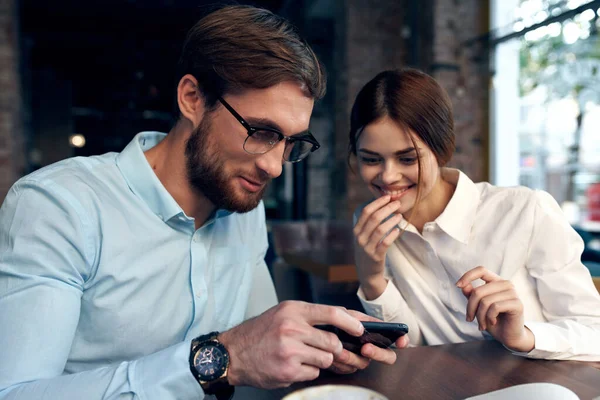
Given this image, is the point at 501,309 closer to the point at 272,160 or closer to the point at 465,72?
the point at 272,160

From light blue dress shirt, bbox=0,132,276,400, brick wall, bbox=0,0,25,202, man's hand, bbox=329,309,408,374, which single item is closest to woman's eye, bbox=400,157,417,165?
light blue dress shirt, bbox=0,132,276,400

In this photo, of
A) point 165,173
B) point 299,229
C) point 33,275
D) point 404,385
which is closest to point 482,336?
point 404,385

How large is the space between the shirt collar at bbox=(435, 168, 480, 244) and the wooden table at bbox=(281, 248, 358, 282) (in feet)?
3.73

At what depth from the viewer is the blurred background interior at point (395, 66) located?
12.2 feet

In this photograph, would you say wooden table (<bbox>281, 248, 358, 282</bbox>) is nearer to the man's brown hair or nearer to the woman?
the woman

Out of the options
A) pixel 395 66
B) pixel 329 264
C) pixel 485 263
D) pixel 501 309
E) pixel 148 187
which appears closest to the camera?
pixel 501 309

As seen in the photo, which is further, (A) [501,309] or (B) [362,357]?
(A) [501,309]

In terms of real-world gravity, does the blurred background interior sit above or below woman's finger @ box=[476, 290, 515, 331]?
above

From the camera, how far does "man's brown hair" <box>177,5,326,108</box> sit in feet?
4.04

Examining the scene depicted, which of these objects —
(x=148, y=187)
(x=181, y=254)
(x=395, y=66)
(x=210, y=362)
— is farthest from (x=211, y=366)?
(x=395, y=66)

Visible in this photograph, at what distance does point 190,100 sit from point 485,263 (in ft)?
3.24

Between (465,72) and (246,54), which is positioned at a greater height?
(465,72)

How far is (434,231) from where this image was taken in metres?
1.46

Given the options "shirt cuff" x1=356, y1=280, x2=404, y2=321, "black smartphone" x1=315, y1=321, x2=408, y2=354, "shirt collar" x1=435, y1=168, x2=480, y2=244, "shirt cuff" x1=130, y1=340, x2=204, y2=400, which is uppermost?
"shirt collar" x1=435, y1=168, x2=480, y2=244
